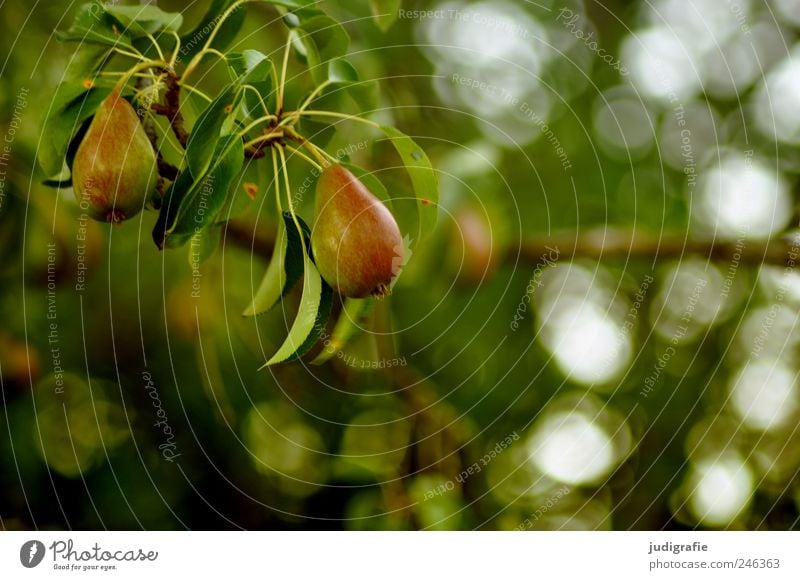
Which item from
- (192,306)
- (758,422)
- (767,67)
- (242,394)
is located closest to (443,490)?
(242,394)

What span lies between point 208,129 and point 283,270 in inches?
5.2

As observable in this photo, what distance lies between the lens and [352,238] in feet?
2.02

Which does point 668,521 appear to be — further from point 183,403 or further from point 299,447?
point 183,403

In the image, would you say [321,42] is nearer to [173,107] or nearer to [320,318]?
[173,107]

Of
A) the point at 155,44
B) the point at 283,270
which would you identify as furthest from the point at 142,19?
the point at 283,270

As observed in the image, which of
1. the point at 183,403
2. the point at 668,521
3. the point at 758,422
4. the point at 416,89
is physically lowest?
the point at 668,521

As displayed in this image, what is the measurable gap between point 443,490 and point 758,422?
1.87 feet

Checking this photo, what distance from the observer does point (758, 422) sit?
1325mm
